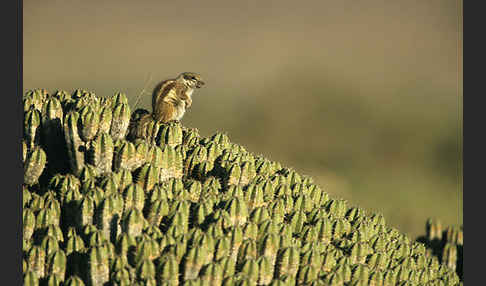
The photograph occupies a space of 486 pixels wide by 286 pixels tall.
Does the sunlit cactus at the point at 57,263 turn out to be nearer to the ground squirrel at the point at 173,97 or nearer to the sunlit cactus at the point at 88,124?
the sunlit cactus at the point at 88,124

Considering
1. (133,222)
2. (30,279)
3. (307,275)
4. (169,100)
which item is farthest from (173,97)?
(30,279)

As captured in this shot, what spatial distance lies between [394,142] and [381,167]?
8.34 feet

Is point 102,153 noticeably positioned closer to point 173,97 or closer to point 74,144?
point 74,144

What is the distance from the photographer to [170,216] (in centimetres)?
623

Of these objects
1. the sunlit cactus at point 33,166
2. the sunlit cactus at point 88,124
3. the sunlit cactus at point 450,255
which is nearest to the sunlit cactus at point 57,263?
the sunlit cactus at point 33,166

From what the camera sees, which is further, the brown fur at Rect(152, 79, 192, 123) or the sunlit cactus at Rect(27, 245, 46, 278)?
the brown fur at Rect(152, 79, 192, 123)

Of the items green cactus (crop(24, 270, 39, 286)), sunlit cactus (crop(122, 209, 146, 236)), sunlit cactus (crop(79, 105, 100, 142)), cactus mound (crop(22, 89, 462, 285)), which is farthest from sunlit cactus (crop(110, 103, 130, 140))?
green cactus (crop(24, 270, 39, 286))

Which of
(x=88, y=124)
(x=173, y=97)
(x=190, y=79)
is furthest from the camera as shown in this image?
(x=190, y=79)

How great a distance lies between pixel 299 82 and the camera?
100 feet

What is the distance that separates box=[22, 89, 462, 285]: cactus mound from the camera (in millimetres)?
5734

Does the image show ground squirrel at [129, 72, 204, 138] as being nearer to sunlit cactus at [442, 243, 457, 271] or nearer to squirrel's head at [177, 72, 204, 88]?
squirrel's head at [177, 72, 204, 88]

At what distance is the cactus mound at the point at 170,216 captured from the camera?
18.8ft

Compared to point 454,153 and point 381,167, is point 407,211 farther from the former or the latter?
point 454,153

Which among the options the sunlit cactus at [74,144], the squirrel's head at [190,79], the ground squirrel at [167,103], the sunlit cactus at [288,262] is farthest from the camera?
the squirrel's head at [190,79]
